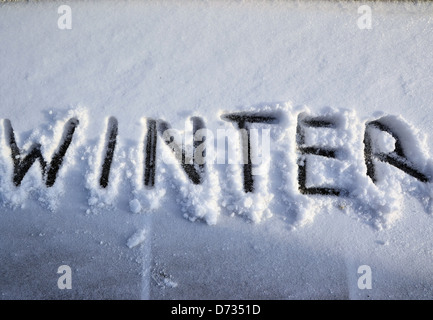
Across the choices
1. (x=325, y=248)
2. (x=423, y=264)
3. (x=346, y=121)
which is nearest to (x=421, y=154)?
(x=346, y=121)

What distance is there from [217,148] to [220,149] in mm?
14

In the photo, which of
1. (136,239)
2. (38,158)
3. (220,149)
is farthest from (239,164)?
(38,158)

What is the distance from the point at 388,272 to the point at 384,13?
126cm

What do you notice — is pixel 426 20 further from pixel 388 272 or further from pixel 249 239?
pixel 249 239

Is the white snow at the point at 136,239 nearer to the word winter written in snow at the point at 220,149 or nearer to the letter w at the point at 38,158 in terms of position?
the word winter written in snow at the point at 220,149

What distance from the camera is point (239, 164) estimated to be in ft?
4.48

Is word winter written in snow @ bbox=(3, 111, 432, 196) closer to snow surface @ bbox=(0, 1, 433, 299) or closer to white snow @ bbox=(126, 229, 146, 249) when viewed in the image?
snow surface @ bbox=(0, 1, 433, 299)

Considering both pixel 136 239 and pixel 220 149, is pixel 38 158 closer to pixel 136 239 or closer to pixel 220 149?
pixel 136 239

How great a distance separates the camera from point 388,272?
50.1 inches

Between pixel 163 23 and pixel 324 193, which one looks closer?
pixel 324 193

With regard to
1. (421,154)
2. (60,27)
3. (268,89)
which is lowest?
(421,154)

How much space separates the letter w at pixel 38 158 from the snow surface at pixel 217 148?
24mm

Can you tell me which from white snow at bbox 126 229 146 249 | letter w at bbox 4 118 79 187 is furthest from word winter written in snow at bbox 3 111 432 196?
white snow at bbox 126 229 146 249

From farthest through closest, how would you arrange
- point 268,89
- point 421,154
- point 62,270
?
point 268,89, point 421,154, point 62,270
